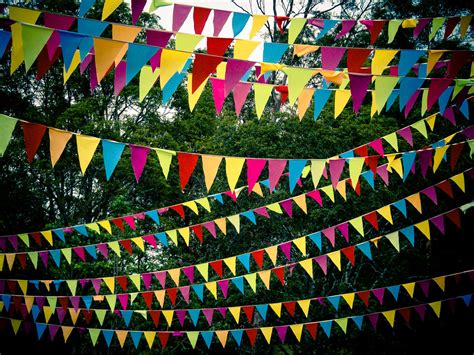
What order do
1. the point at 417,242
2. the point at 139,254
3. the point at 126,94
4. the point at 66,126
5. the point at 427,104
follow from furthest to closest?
1. the point at 126,94
2. the point at 66,126
3. the point at 139,254
4. the point at 417,242
5. the point at 427,104

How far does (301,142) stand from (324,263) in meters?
4.15

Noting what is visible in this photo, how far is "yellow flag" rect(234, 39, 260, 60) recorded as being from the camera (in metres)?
2.19

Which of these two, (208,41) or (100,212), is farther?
(100,212)

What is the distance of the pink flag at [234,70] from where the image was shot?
6.72ft

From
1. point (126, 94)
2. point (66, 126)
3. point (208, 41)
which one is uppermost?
point (126, 94)

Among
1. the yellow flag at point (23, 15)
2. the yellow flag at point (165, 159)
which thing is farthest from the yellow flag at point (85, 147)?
the yellow flag at point (23, 15)

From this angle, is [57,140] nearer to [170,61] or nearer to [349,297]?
[170,61]

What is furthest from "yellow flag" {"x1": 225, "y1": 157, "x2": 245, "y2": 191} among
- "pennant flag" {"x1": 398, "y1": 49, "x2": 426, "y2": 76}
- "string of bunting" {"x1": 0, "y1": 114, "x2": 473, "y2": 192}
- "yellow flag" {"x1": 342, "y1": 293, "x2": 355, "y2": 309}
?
"yellow flag" {"x1": 342, "y1": 293, "x2": 355, "y2": 309}

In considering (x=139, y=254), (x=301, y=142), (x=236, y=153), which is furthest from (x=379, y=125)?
(x=139, y=254)

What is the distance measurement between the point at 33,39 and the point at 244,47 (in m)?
0.96

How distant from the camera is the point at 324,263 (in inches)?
173

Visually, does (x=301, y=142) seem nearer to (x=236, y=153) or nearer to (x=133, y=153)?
(x=236, y=153)

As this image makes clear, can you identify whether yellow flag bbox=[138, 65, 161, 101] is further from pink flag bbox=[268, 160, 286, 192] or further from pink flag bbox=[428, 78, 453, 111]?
pink flag bbox=[428, 78, 453, 111]

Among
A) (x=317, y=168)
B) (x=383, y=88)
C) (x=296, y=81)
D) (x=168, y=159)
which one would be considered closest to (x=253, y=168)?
(x=317, y=168)
